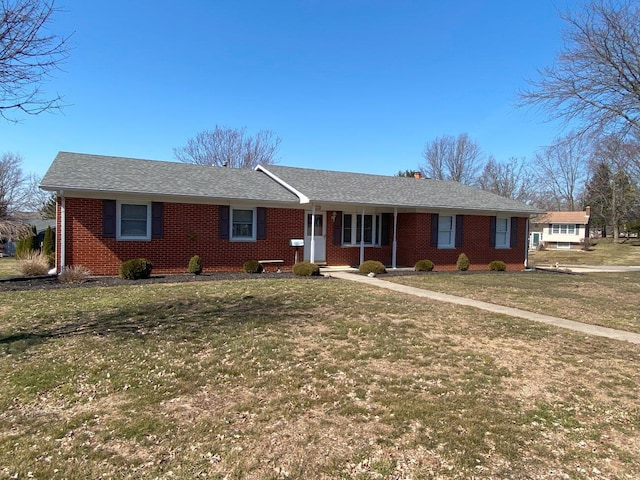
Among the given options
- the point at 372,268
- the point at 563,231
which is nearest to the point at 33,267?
the point at 372,268

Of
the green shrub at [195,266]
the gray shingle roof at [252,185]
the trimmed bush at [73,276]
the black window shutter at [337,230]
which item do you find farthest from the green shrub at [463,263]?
the trimmed bush at [73,276]

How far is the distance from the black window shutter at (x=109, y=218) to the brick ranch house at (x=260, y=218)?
3 centimetres

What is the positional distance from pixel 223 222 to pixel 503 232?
12790mm

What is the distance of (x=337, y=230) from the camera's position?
56.7ft

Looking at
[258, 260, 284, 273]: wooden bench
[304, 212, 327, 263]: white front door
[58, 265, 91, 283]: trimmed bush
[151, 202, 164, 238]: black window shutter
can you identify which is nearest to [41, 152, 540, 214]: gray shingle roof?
[151, 202, 164, 238]: black window shutter

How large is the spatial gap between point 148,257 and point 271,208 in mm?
4496

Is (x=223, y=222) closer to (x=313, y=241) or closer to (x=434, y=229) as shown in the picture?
(x=313, y=241)

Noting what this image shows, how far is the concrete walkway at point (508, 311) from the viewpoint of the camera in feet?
24.1

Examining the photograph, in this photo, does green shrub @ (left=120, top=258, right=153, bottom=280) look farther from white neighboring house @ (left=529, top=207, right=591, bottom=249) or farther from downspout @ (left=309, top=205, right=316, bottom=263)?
white neighboring house @ (left=529, top=207, right=591, bottom=249)

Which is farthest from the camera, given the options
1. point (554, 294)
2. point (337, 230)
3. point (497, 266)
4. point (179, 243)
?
point (497, 266)

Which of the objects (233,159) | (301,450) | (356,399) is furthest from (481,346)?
(233,159)

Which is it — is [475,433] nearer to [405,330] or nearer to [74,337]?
[405,330]

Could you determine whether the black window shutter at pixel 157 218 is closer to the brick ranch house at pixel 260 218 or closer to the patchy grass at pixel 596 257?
the brick ranch house at pixel 260 218

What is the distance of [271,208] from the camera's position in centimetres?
1572
